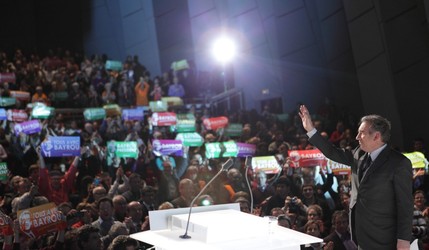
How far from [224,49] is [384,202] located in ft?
39.3

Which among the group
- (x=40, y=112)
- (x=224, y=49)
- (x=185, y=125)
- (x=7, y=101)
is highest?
(x=224, y=49)

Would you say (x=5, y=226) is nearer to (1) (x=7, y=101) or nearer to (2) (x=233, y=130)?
(2) (x=233, y=130)

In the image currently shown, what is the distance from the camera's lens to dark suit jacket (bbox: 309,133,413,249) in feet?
10.5

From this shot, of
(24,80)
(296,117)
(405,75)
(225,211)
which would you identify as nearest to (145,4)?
(24,80)

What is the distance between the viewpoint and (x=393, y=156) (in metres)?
3.32

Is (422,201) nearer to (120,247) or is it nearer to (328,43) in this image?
(120,247)

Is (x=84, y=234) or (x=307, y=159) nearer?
(x=84, y=234)

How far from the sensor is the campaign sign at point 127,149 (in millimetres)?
8883

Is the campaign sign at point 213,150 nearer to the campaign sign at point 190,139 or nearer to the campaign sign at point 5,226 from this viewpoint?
the campaign sign at point 190,139

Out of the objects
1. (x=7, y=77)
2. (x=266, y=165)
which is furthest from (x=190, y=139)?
(x=7, y=77)

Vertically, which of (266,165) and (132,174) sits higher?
(132,174)

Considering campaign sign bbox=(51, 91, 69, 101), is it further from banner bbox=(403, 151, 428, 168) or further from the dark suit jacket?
the dark suit jacket

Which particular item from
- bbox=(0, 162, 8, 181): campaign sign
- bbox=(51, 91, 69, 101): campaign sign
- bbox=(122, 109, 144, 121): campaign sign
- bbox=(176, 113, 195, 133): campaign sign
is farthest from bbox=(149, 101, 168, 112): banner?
bbox=(0, 162, 8, 181): campaign sign

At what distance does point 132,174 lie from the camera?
729 centimetres
